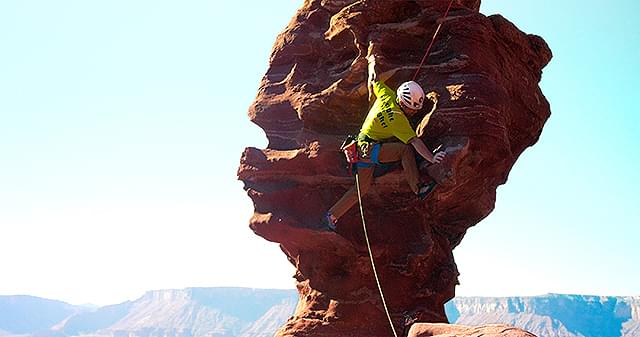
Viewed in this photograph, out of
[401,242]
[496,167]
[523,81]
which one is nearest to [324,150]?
[401,242]

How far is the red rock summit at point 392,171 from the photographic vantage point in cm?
1325

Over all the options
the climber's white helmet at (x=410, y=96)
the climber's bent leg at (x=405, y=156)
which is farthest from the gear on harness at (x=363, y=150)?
the climber's white helmet at (x=410, y=96)

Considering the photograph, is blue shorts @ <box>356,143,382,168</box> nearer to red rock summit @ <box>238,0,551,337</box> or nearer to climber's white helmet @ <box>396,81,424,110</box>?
climber's white helmet @ <box>396,81,424,110</box>

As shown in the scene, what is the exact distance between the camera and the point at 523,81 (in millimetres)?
15211

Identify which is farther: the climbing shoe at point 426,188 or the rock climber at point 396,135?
the climbing shoe at point 426,188

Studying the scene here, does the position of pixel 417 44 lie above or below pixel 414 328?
above

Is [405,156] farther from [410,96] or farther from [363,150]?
[410,96]

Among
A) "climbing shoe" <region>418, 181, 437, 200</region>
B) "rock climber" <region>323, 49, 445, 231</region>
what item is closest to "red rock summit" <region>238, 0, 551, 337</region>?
"climbing shoe" <region>418, 181, 437, 200</region>

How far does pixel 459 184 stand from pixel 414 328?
202 inches

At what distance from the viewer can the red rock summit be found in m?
13.2

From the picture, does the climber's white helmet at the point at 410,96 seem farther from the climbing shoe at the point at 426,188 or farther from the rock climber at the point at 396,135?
the climbing shoe at the point at 426,188

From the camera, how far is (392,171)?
1280 centimetres

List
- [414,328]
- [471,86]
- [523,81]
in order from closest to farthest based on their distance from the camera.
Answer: [414,328] → [471,86] → [523,81]

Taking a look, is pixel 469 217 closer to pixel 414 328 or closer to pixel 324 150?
pixel 324 150
